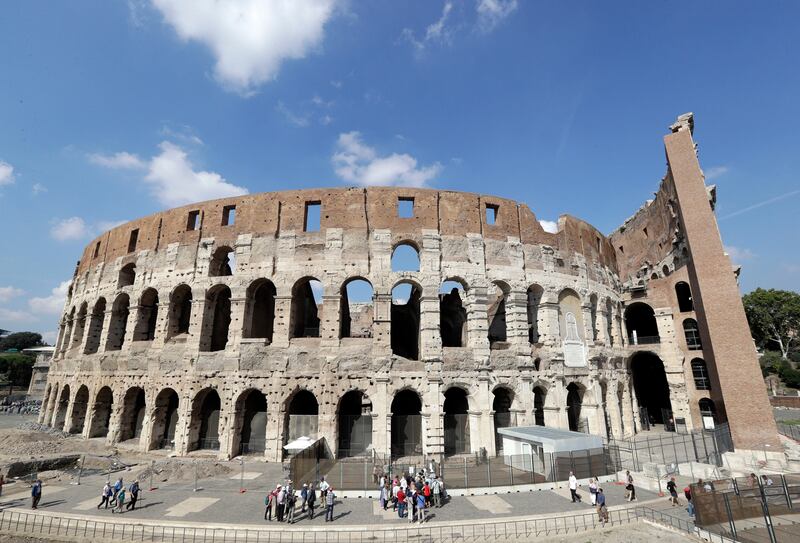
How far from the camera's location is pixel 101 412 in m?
23.5

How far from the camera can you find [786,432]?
71.4ft

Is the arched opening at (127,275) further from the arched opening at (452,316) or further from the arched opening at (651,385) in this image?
the arched opening at (651,385)

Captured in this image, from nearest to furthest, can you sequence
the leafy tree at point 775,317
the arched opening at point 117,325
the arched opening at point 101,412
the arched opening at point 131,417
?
1. the arched opening at point 131,417
2. the arched opening at point 101,412
3. the arched opening at point 117,325
4. the leafy tree at point 775,317

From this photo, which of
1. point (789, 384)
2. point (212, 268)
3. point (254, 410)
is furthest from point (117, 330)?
point (789, 384)

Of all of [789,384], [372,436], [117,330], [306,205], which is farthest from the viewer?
[789,384]

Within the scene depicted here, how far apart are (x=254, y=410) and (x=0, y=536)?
33.3 ft

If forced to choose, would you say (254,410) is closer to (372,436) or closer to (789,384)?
(372,436)

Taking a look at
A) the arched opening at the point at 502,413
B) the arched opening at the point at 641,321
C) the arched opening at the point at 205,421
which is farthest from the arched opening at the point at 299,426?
the arched opening at the point at 641,321

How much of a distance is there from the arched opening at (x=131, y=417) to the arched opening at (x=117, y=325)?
388 cm

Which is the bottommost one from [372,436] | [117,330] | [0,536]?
[0,536]

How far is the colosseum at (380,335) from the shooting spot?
18.8 metres

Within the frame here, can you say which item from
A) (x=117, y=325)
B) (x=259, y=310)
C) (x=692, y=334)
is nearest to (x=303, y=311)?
(x=259, y=310)

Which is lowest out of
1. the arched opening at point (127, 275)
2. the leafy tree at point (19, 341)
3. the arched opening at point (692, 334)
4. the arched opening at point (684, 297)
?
the arched opening at point (692, 334)

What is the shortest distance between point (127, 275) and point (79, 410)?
8824 mm
